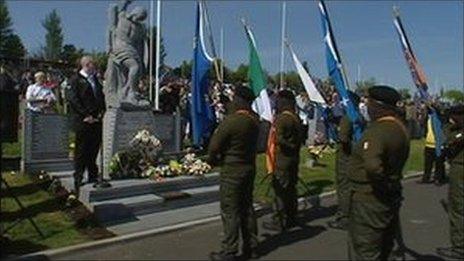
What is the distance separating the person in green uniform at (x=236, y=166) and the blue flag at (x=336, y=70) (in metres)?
3.13

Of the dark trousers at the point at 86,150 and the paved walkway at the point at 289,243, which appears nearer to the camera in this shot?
the paved walkway at the point at 289,243

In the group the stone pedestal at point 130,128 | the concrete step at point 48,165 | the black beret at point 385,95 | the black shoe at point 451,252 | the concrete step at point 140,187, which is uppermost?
the black beret at point 385,95

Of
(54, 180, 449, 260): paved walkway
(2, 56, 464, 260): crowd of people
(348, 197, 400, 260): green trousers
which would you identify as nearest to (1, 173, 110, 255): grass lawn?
(54, 180, 449, 260): paved walkway

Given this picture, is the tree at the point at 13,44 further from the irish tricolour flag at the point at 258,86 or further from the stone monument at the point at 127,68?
the irish tricolour flag at the point at 258,86

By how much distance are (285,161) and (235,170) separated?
90.7 inches

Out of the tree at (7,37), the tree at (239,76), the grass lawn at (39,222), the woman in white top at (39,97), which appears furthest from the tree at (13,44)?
the grass lawn at (39,222)

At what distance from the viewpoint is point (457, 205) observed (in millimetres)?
9258

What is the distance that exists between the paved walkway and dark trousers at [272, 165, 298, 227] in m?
0.26

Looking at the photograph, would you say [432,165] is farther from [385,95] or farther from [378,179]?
[378,179]

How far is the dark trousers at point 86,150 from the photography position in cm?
1158

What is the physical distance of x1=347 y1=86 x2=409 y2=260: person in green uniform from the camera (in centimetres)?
696

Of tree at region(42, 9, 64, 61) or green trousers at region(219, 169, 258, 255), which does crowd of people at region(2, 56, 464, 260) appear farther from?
tree at region(42, 9, 64, 61)

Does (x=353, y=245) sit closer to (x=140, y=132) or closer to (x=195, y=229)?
(x=195, y=229)

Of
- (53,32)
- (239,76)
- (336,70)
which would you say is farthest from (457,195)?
(53,32)
